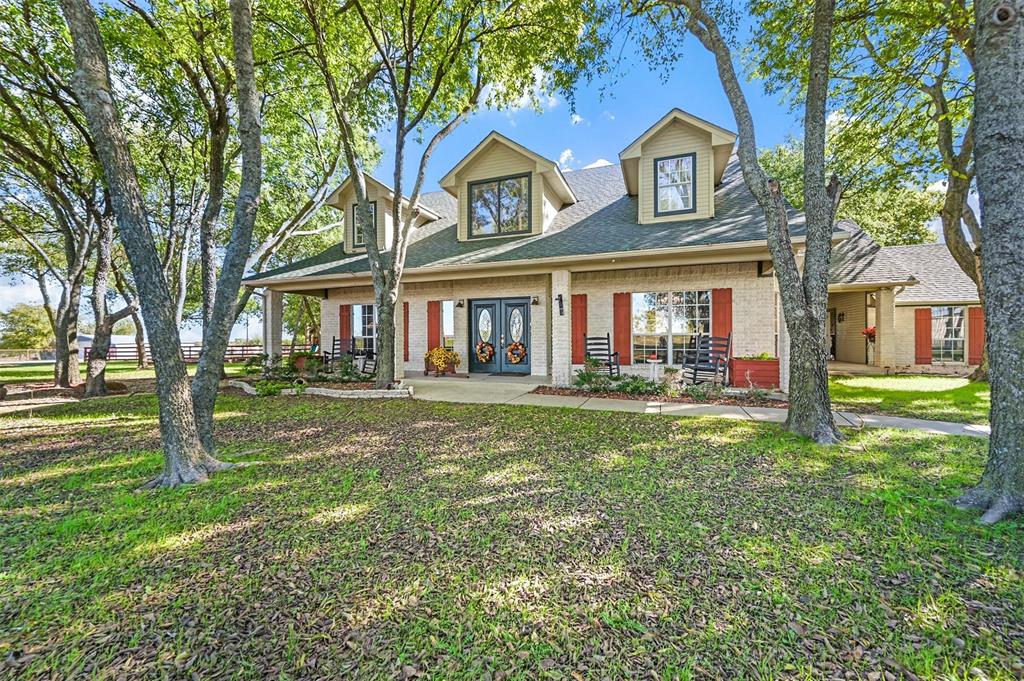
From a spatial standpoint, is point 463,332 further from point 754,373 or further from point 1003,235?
point 1003,235

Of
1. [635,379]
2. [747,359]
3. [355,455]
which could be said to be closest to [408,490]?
[355,455]

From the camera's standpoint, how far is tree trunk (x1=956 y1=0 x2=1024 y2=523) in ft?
9.84

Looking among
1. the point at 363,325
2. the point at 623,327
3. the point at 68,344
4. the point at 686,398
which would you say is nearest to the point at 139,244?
the point at 686,398

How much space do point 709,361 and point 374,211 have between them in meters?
10.2

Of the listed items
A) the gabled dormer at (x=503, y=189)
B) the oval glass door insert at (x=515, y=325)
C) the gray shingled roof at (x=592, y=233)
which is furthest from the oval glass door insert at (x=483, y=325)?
the gabled dormer at (x=503, y=189)

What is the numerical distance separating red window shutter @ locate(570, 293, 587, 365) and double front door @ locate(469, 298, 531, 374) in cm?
132

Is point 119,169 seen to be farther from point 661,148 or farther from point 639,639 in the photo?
point 661,148

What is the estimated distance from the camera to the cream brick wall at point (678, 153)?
30.3 ft

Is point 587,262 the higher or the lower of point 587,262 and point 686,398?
the higher

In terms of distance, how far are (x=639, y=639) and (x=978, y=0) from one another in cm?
544

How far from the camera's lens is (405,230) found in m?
8.54

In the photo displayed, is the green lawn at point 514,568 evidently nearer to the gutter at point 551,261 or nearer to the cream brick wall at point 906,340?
the gutter at point 551,261

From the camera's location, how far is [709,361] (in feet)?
29.6

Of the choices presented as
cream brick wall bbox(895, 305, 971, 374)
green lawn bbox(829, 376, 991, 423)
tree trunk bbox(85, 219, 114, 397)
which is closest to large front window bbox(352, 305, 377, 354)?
tree trunk bbox(85, 219, 114, 397)
